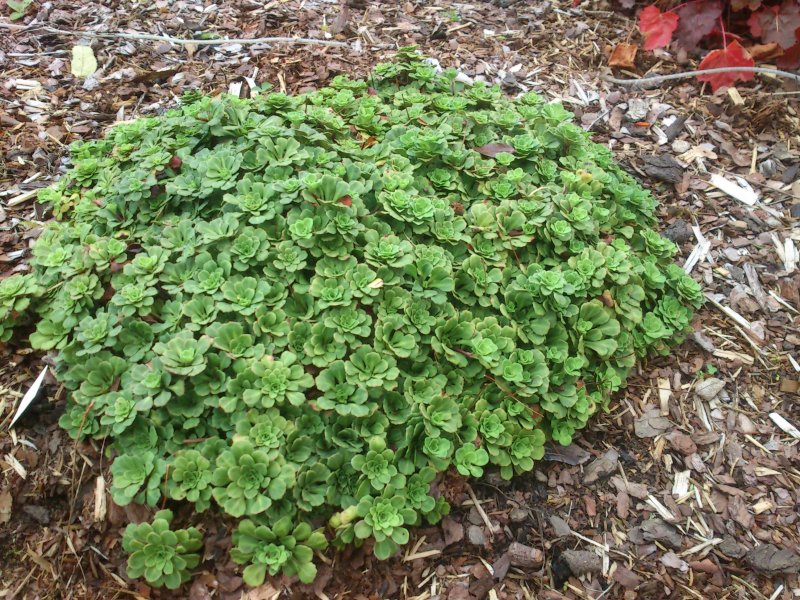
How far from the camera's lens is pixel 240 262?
95.4 inches

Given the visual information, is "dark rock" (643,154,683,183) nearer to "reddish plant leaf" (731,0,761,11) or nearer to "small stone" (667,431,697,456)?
"reddish plant leaf" (731,0,761,11)

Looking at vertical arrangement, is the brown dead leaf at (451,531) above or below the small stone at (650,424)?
below

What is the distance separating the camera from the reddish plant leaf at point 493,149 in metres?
3.09

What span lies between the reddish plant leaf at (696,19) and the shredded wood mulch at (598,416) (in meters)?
0.18

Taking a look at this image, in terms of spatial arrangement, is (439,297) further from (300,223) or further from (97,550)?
(97,550)

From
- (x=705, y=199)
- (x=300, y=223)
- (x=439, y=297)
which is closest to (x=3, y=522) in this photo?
(x=300, y=223)

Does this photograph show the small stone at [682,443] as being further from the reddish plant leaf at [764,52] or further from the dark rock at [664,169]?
the reddish plant leaf at [764,52]

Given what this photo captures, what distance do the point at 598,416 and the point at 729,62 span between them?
2.90 metres

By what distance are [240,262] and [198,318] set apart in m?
0.29

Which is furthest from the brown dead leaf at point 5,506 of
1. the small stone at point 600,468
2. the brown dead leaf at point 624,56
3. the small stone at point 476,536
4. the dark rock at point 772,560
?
the brown dead leaf at point 624,56

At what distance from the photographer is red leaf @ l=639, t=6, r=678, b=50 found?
418cm

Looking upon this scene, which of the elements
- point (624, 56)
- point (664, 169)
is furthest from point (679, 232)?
point (624, 56)

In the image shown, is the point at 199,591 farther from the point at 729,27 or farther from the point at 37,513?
the point at 729,27

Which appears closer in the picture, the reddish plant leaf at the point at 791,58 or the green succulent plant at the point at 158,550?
the green succulent plant at the point at 158,550
